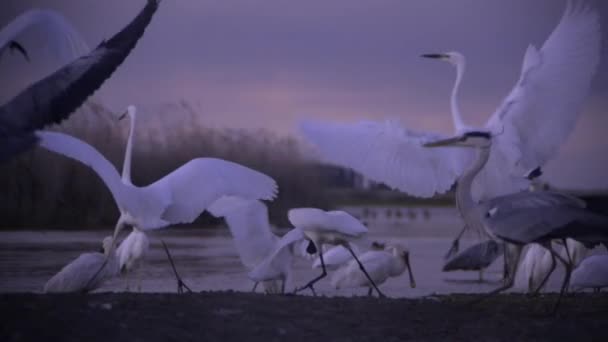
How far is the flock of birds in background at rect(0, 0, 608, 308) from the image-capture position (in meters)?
7.25

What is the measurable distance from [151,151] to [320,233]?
7.05 m

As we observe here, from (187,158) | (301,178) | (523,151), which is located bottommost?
(301,178)

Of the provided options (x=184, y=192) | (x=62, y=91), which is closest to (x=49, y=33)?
(x=62, y=91)

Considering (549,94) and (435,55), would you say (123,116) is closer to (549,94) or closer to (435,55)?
(435,55)

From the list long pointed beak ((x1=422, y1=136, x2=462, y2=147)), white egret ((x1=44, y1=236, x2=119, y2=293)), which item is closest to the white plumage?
white egret ((x1=44, y1=236, x2=119, y2=293))

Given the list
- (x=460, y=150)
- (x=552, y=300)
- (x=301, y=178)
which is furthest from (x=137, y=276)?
(x=301, y=178)

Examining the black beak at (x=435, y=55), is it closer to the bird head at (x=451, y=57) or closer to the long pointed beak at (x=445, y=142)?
the bird head at (x=451, y=57)

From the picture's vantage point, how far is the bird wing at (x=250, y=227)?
9.46 meters

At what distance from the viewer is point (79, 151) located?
691cm

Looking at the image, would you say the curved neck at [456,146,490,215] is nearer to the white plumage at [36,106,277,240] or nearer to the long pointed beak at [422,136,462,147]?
the long pointed beak at [422,136,462,147]

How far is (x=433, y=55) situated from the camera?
11375 mm

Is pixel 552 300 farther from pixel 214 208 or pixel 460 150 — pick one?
pixel 214 208

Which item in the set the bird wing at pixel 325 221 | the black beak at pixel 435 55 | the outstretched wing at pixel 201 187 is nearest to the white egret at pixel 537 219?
the bird wing at pixel 325 221

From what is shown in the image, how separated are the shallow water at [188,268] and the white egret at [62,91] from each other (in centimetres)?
287
